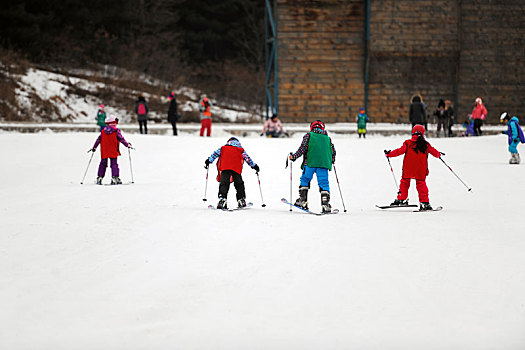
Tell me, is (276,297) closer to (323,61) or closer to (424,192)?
(424,192)

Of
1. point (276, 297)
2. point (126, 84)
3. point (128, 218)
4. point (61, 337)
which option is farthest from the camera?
point (126, 84)

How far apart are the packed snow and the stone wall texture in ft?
65.3

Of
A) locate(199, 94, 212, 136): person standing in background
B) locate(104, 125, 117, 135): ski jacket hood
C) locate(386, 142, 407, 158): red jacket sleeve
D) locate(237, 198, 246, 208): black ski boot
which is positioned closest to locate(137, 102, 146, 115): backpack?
locate(199, 94, 212, 136): person standing in background

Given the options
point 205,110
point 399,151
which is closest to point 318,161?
point 399,151

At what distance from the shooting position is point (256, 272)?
22.8 feet

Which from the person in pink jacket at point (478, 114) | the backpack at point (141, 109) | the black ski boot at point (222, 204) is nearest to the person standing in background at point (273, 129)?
the backpack at point (141, 109)

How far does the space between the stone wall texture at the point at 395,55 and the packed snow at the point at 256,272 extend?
19889 mm

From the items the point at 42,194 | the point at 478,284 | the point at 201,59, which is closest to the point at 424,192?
the point at 478,284

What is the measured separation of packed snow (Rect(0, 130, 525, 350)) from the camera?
5.44 metres

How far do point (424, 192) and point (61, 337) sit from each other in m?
6.95

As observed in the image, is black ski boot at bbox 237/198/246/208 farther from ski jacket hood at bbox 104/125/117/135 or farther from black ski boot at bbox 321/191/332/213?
ski jacket hood at bbox 104/125/117/135

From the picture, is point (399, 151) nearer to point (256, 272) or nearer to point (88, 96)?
point (256, 272)

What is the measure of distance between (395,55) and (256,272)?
27.1 meters

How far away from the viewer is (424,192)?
1084 centimetres
